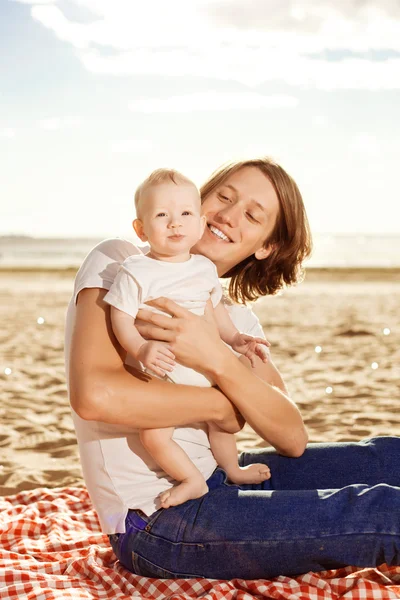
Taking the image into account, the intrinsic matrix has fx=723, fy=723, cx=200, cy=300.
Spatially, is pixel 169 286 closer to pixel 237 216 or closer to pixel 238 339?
pixel 238 339

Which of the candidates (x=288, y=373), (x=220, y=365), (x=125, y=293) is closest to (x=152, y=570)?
(x=220, y=365)

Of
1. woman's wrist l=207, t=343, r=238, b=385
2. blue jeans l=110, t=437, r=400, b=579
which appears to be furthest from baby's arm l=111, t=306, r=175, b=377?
blue jeans l=110, t=437, r=400, b=579

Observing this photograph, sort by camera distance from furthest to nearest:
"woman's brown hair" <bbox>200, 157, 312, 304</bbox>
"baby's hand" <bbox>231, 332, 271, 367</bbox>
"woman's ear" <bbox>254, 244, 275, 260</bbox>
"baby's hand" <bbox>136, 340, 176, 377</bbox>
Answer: "woman's ear" <bbox>254, 244, 275, 260</bbox>
"woman's brown hair" <bbox>200, 157, 312, 304</bbox>
"baby's hand" <bbox>231, 332, 271, 367</bbox>
"baby's hand" <bbox>136, 340, 176, 377</bbox>

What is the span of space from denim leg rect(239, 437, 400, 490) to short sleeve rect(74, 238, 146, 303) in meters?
1.07

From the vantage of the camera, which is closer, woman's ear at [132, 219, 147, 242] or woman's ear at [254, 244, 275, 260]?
woman's ear at [132, 219, 147, 242]

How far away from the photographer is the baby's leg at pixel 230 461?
284 centimetres

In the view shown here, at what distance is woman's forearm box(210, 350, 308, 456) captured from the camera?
2.69 m

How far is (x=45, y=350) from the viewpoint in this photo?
361 inches

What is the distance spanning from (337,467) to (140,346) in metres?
1.12

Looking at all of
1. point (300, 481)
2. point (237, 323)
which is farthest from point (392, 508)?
point (237, 323)

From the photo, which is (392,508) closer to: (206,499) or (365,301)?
(206,499)

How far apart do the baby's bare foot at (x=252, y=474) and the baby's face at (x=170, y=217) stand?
37.5 inches

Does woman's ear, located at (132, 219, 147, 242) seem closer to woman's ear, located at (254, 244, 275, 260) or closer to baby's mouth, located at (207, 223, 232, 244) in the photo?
baby's mouth, located at (207, 223, 232, 244)

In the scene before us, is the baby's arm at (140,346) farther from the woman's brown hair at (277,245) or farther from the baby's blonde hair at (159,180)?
the woman's brown hair at (277,245)
